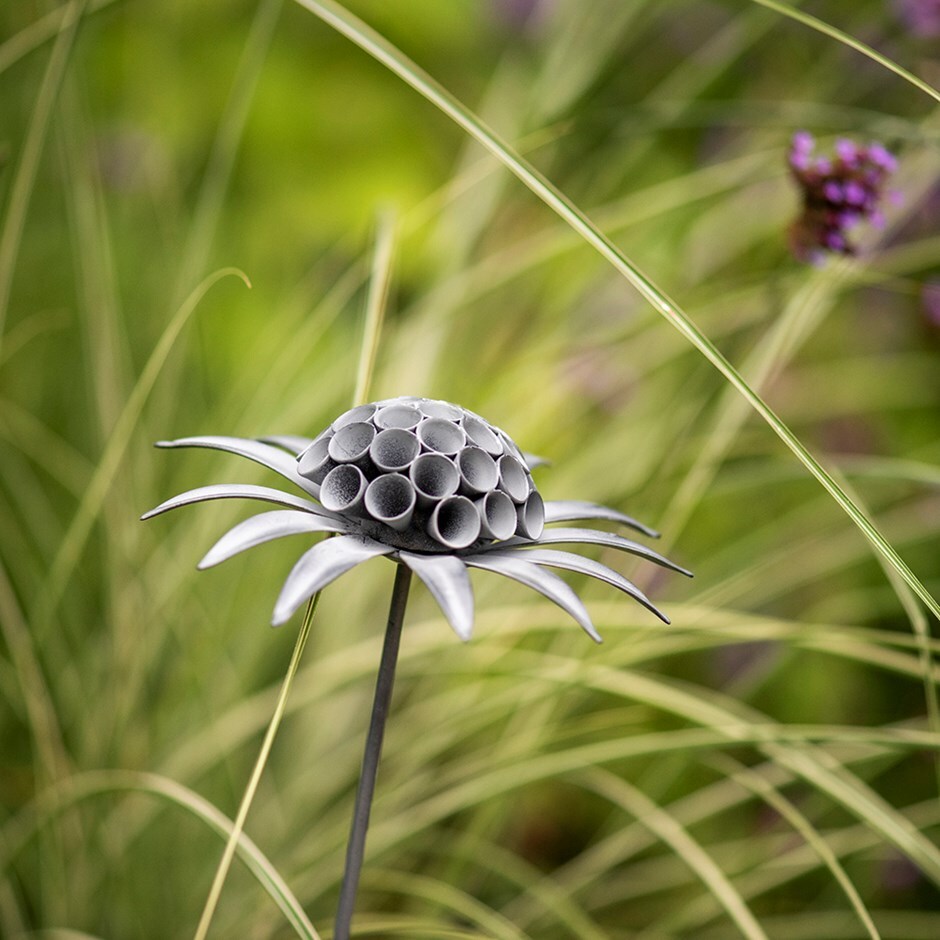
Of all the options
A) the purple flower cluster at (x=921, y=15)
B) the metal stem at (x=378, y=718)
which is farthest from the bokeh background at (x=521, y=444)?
the metal stem at (x=378, y=718)

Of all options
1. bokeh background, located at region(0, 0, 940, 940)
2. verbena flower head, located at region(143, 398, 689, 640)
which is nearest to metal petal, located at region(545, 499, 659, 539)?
verbena flower head, located at region(143, 398, 689, 640)

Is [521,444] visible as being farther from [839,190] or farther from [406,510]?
[406,510]

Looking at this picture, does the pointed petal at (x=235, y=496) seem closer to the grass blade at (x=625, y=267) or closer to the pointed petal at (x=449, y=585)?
the pointed petal at (x=449, y=585)

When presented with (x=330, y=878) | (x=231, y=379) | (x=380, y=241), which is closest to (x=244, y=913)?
(x=330, y=878)

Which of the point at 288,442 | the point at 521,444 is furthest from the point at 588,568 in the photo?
the point at 521,444

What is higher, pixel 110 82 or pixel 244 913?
pixel 110 82

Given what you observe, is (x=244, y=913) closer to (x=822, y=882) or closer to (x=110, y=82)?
(x=822, y=882)

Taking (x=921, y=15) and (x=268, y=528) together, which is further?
(x=921, y=15)
